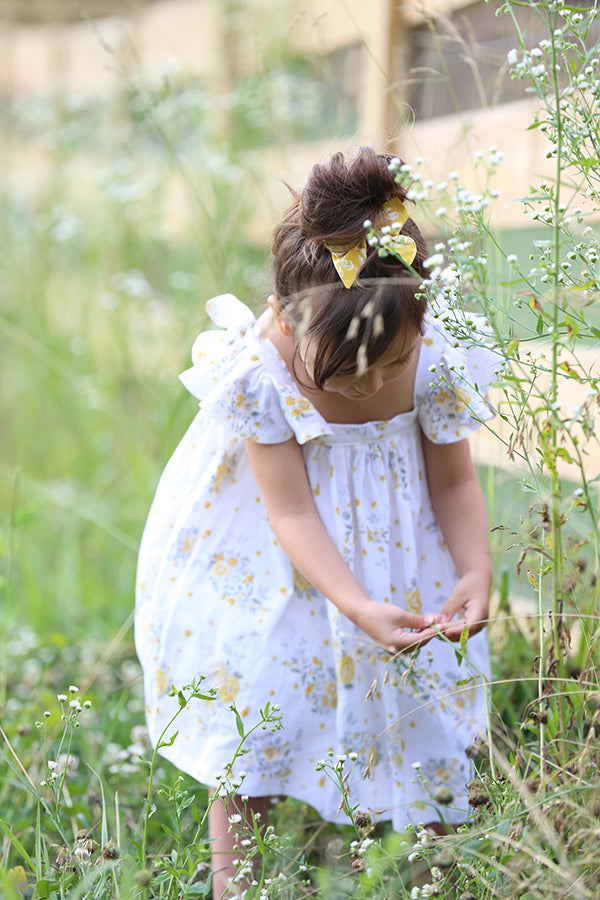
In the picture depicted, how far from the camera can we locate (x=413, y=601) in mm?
1515

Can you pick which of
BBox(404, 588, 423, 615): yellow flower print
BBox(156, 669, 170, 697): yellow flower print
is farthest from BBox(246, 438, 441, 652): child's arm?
BBox(156, 669, 170, 697): yellow flower print

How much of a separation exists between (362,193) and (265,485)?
0.47m

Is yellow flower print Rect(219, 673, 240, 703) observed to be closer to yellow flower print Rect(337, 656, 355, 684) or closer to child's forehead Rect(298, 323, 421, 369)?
yellow flower print Rect(337, 656, 355, 684)

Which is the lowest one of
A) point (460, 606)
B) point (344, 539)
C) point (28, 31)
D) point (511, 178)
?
point (460, 606)

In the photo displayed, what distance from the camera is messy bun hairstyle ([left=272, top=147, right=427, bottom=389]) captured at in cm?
123

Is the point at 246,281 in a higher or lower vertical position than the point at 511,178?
lower

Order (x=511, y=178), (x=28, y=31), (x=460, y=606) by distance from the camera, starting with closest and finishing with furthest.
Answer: (x=460, y=606)
(x=511, y=178)
(x=28, y=31)

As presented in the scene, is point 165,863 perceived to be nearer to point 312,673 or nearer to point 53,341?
point 312,673

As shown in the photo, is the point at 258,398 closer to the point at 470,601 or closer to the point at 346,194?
the point at 346,194

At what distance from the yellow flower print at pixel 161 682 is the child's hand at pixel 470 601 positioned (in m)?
0.48

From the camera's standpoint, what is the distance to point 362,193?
49.4 inches

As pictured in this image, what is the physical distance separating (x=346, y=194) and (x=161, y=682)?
2.77ft

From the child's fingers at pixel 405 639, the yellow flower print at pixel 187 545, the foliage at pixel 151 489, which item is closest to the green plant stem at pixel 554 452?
the foliage at pixel 151 489

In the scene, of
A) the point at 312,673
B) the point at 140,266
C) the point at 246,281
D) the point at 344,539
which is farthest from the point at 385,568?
the point at 140,266
